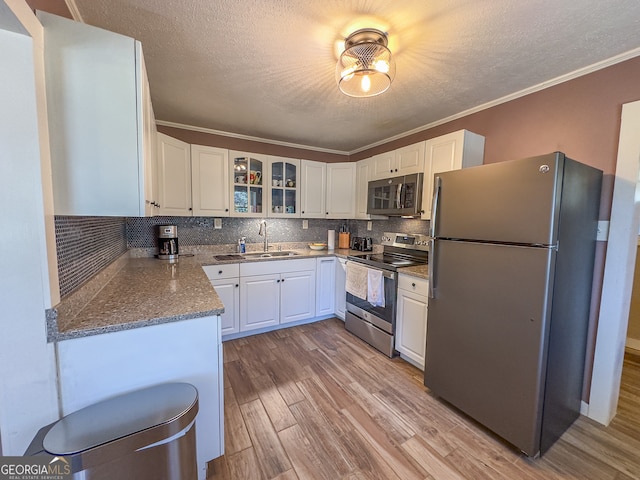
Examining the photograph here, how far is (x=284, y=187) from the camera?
329cm

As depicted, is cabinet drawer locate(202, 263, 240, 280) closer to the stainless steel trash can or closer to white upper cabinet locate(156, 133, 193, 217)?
white upper cabinet locate(156, 133, 193, 217)

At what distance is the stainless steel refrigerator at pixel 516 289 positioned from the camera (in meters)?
1.34

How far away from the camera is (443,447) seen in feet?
4.91

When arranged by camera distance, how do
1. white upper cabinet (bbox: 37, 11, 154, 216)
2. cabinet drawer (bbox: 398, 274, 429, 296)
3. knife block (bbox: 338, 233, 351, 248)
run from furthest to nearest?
1. knife block (bbox: 338, 233, 351, 248)
2. cabinet drawer (bbox: 398, 274, 429, 296)
3. white upper cabinet (bbox: 37, 11, 154, 216)

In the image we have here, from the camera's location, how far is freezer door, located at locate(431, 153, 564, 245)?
4.29 ft

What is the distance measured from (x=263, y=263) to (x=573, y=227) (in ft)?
8.10

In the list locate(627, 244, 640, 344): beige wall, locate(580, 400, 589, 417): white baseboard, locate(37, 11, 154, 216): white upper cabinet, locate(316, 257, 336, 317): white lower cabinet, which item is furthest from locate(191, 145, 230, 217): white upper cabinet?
locate(627, 244, 640, 344): beige wall

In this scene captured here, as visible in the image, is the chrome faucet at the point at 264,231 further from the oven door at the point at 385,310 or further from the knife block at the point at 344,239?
the oven door at the point at 385,310

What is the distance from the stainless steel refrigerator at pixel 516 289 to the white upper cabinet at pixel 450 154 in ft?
1.94

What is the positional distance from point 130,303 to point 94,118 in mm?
830

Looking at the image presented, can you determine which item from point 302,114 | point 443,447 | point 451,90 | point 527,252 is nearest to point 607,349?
point 527,252

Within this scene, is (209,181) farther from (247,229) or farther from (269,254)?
(269,254)

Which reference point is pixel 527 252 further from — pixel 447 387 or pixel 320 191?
pixel 320 191

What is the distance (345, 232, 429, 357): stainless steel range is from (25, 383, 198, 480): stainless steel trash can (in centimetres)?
182
